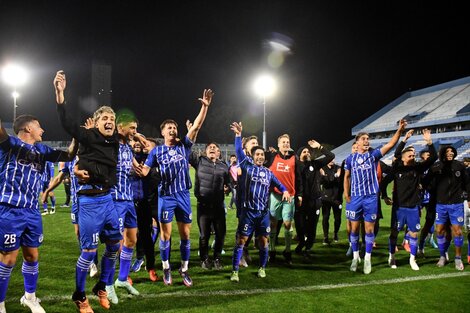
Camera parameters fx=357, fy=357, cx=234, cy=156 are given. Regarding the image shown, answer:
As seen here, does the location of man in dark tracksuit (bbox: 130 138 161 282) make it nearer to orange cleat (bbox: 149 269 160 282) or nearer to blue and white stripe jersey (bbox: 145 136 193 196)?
orange cleat (bbox: 149 269 160 282)

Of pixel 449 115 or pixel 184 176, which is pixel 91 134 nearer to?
pixel 184 176

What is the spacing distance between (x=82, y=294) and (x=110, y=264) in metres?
0.47

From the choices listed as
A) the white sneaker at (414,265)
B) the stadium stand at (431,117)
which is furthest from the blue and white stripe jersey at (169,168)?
the stadium stand at (431,117)

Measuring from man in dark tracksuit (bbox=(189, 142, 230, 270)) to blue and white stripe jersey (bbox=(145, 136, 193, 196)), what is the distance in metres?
1.09

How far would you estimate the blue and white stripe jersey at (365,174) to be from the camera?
20.2 ft

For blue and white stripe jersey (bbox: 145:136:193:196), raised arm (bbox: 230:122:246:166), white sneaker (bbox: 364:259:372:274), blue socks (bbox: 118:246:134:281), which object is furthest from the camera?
white sneaker (bbox: 364:259:372:274)

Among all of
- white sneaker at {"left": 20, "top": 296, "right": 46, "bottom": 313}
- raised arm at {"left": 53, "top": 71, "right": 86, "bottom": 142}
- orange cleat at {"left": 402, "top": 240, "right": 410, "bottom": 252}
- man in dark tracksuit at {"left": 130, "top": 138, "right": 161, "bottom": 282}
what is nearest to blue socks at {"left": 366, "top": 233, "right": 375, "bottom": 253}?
orange cleat at {"left": 402, "top": 240, "right": 410, "bottom": 252}

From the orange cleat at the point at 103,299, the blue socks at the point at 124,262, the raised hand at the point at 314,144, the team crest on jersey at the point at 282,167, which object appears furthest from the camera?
the team crest on jersey at the point at 282,167

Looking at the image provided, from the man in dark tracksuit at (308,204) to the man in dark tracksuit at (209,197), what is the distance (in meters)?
1.81

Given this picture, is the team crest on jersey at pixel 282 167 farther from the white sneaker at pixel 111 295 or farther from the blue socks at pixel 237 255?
the white sneaker at pixel 111 295

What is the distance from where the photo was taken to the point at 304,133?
64375mm

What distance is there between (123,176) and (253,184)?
6.48ft

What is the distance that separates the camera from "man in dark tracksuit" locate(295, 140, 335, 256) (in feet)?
24.2

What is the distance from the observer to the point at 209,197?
634 centimetres
